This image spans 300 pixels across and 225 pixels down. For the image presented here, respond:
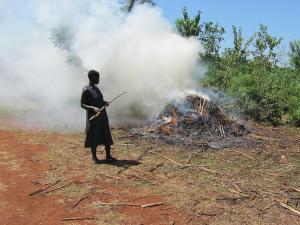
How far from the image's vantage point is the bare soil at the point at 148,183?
5.64 m

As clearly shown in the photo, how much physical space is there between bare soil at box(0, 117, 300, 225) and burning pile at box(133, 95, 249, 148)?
521 mm

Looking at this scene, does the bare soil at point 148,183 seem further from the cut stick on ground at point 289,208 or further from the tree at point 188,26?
the tree at point 188,26

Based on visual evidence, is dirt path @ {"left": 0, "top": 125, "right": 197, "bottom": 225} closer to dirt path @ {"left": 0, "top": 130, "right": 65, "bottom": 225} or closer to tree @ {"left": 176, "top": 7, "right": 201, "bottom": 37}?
dirt path @ {"left": 0, "top": 130, "right": 65, "bottom": 225}

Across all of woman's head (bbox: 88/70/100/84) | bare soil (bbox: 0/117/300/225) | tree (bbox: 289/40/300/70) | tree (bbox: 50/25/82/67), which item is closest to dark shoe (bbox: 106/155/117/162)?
bare soil (bbox: 0/117/300/225)

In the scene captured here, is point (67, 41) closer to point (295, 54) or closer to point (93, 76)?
point (93, 76)

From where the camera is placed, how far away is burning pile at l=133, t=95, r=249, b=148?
998cm

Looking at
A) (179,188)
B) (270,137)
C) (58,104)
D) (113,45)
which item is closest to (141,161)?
(179,188)

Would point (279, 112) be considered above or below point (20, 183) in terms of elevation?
above

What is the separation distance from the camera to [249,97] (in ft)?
50.4

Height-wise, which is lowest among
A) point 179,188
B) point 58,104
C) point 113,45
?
point 179,188

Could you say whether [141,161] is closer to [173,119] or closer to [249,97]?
[173,119]

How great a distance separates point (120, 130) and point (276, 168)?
16.0ft

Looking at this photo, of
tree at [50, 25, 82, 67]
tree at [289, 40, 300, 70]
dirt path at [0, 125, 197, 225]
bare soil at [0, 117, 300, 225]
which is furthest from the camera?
tree at [289, 40, 300, 70]

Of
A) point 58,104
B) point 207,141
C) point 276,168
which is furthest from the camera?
point 58,104
